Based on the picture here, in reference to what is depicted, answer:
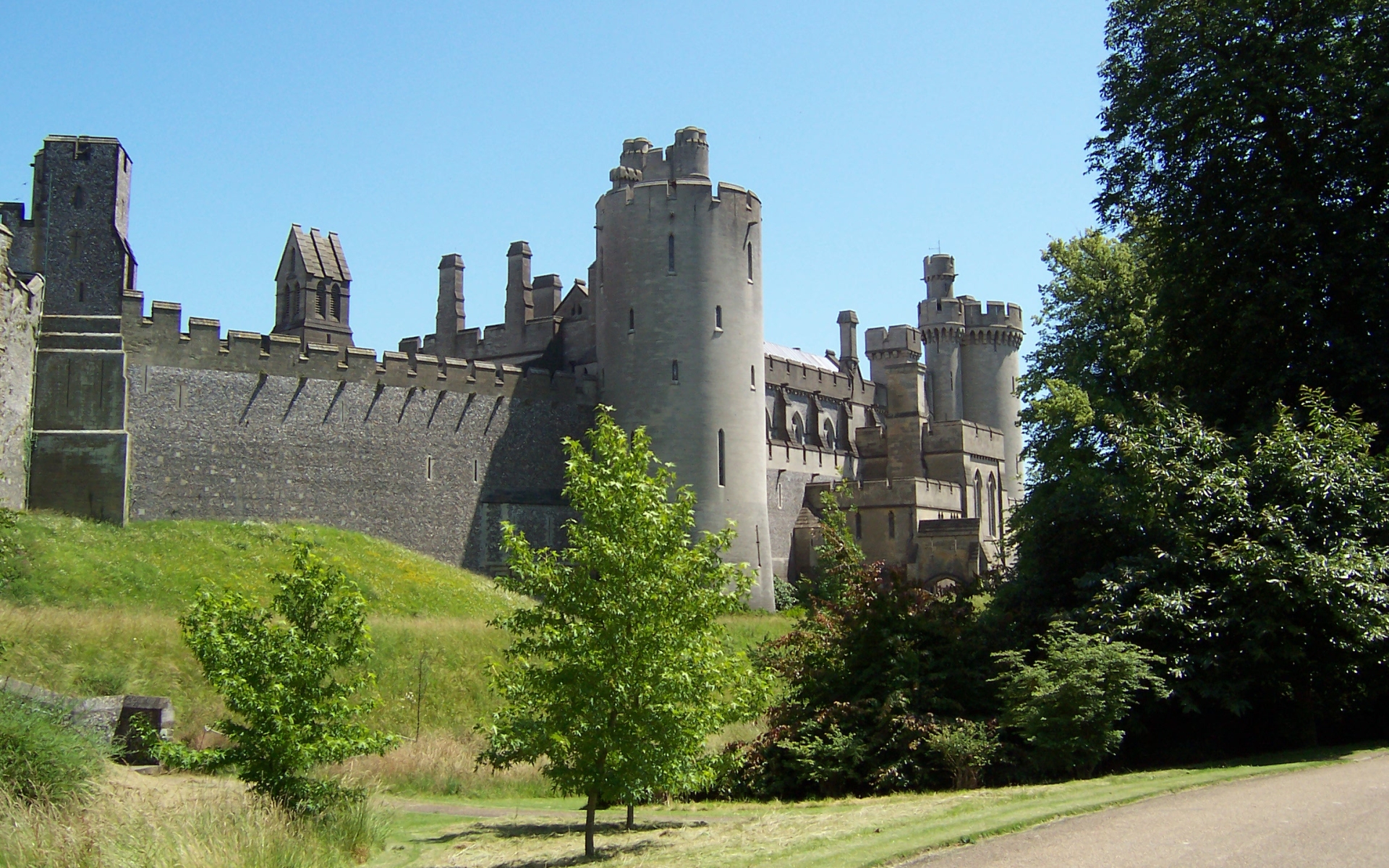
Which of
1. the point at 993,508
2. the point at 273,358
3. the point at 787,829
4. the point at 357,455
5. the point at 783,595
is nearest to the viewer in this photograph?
the point at 787,829

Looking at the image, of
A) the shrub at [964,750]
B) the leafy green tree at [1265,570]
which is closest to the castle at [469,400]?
the leafy green tree at [1265,570]

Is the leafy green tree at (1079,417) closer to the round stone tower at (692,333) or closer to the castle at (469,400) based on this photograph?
the castle at (469,400)

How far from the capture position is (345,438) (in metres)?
34.2

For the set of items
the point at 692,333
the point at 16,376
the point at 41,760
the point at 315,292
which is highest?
the point at 315,292

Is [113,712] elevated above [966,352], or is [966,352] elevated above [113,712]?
[966,352]

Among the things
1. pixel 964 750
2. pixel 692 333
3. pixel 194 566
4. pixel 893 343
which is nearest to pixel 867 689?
pixel 964 750

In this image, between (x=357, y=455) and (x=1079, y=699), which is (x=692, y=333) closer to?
(x=357, y=455)

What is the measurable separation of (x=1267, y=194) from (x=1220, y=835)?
1231 cm

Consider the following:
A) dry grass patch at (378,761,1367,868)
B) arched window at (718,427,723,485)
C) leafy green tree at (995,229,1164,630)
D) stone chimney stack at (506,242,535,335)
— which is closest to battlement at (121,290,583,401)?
Answer: arched window at (718,427,723,485)

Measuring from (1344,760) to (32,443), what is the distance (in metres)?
24.9

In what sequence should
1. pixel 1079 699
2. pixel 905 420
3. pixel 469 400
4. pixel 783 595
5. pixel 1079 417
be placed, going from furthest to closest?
1. pixel 905 420
2. pixel 783 595
3. pixel 469 400
4. pixel 1079 417
5. pixel 1079 699

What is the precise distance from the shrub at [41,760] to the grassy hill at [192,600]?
6.48ft

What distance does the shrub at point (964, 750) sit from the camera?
15.2 metres

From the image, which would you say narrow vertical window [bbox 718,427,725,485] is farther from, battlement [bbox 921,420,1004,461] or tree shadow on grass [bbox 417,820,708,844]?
→ tree shadow on grass [bbox 417,820,708,844]
